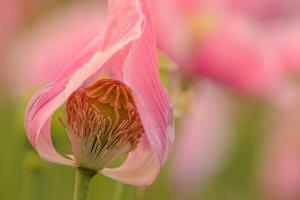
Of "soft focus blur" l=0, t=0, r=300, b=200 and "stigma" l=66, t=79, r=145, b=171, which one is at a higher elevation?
"stigma" l=66, t=79, r=145, b=171

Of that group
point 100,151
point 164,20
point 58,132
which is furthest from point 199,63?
point 100,151

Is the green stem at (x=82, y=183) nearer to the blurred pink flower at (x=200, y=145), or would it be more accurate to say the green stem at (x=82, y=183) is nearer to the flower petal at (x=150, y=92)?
the flower petal at (x=150, y=92)

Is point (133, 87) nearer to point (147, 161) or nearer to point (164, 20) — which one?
point (147, 161)

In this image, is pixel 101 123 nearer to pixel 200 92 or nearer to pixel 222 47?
pixel 222 47

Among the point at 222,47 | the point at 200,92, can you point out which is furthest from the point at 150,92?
the point at 200,92

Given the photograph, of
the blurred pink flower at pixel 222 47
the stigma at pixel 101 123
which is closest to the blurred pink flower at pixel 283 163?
the blurred pink flower at pixel 222 47

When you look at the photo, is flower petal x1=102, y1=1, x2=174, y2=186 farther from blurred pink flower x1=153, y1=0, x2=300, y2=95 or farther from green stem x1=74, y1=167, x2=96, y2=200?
blurred pink flower x1=153, y1=0, x2=300, y2=95

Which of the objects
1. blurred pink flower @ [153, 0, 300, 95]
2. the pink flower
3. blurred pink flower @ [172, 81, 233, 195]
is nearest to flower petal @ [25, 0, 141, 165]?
the pink flower
